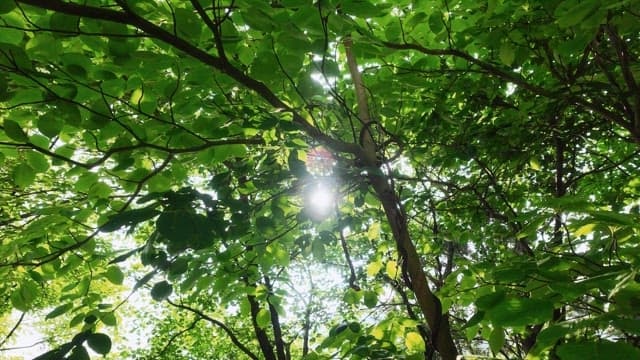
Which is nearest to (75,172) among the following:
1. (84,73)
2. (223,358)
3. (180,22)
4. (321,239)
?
(84,73)

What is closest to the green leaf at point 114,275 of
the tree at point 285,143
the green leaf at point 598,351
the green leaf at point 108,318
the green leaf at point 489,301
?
the tree at point 285,143

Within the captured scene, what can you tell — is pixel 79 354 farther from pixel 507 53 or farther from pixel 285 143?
pixel 507 53

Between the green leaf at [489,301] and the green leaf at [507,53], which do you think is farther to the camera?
the green leaf at [507,53]

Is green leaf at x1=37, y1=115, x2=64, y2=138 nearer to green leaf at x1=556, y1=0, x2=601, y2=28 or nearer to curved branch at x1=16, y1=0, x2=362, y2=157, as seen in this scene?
curved branch at x1=16, y1=0, x2=362, y2=157

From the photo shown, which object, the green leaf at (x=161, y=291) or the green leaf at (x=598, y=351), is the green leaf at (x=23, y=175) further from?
the green leaf at (x=598, y=351)

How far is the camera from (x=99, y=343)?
3.26 ft

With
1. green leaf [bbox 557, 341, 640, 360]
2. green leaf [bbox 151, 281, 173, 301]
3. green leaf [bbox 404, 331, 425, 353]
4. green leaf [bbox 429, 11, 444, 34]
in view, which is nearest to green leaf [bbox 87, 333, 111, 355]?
green leaf [bbox 151, 281, 173, 301]

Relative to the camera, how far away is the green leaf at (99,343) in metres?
0.98

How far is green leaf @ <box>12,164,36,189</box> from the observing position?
4.98 feet

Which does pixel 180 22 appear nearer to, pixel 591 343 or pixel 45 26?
pixel 45 26

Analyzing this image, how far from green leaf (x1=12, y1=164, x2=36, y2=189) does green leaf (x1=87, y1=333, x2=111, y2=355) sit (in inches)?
34.2

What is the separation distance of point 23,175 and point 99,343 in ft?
2.98

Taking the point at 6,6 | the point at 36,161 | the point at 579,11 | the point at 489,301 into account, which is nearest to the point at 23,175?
the point at 36,161

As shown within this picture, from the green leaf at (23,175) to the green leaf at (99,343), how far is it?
0.87 meters
